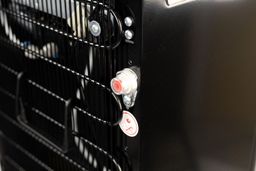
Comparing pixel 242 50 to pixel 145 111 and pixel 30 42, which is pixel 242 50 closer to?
pixel 145 111

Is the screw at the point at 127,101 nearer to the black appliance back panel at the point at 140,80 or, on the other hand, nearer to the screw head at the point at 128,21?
the black appliance back panel at the point at 140,80

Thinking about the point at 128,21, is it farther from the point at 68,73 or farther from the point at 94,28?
the point at 68,73

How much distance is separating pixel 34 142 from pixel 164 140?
1.25 feet

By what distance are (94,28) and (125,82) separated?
10cm

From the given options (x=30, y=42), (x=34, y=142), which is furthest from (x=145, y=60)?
(x=34, y=142)

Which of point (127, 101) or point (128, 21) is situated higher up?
point (128, 21)

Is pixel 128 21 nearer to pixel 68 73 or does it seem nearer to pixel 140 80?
pixel 140 80

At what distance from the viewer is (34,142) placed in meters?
0.93

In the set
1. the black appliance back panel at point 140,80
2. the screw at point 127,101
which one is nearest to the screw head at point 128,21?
the black appliance back panel at point 140,80

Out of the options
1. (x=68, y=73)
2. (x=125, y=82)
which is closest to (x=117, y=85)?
(x=125, y=82)

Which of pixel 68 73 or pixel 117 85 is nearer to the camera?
pixel 117 85

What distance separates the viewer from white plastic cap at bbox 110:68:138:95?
0.59 meters

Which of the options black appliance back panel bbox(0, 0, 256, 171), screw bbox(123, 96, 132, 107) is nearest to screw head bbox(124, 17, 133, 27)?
black appliance back panel bbox(0, 0, 256, 171)

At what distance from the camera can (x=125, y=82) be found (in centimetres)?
59
